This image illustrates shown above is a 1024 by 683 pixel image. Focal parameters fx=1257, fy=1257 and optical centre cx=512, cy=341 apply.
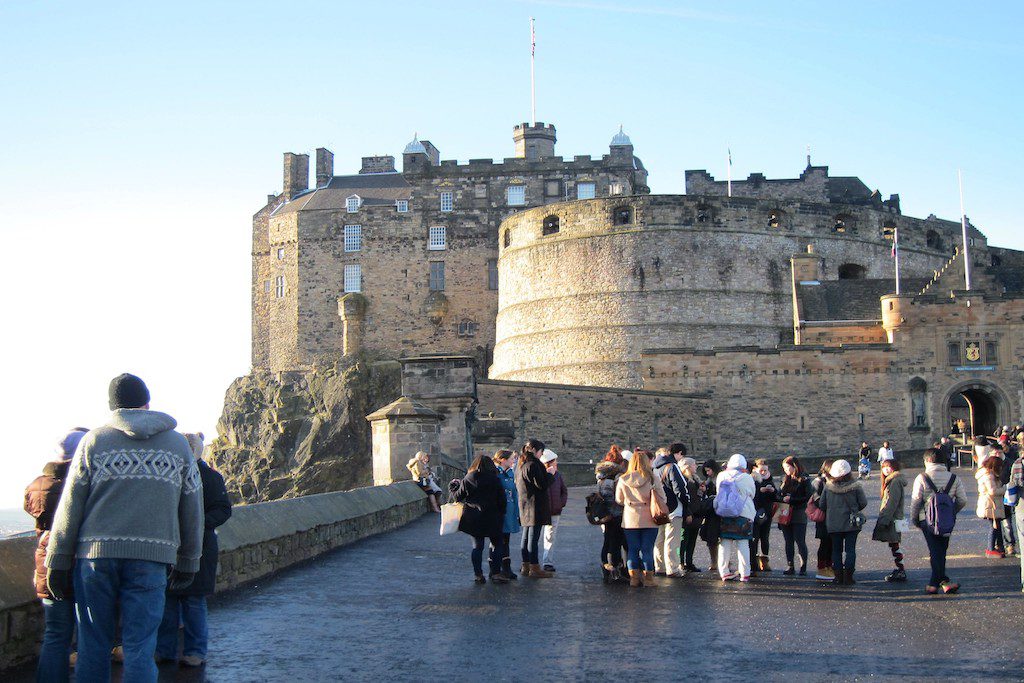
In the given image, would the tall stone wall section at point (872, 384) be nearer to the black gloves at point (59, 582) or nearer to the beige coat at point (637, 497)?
the beige coat at point (637, 497)

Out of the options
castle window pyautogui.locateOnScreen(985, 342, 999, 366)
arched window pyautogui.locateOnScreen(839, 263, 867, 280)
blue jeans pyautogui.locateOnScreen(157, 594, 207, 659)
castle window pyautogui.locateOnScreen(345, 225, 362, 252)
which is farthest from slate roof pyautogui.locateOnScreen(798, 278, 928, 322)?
blue jeans pyautogui.locateOnScreen(157, 594, 207, 659)

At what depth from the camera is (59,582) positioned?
5270mm

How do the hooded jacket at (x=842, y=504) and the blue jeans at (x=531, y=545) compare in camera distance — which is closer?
the hooded jacket at (x=842, y=504)

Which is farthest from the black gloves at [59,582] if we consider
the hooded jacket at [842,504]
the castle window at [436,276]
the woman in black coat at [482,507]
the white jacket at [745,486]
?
the castle window at [436,276]

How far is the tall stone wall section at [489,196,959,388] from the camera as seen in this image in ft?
145

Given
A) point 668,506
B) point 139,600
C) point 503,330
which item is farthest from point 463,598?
point 503,330

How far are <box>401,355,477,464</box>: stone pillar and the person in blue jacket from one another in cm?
986

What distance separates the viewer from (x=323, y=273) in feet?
177

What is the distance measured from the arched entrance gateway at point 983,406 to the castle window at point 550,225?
15919 mm

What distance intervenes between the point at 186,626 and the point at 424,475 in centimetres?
1074

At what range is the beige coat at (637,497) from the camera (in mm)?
10195

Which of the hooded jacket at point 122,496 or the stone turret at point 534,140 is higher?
the stone turret at point 534,140

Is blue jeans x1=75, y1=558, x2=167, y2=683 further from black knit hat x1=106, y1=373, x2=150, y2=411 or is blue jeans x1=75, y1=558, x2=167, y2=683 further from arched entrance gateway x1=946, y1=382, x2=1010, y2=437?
arched entrance gateway x1=946, y1=382, x2=1010, y2=437

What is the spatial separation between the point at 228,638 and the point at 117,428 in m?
2.52
